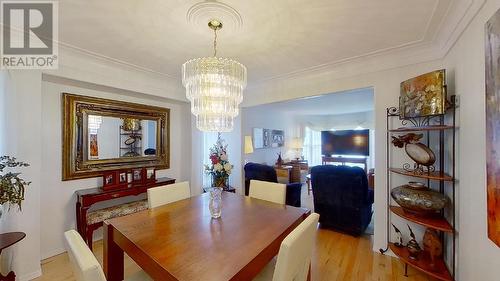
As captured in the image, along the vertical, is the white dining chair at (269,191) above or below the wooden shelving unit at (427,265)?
above

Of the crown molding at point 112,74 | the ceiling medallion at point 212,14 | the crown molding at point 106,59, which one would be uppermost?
the crown molding at point 106,59

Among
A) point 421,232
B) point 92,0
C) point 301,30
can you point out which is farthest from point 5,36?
point 421,232

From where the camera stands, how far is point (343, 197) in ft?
9.74

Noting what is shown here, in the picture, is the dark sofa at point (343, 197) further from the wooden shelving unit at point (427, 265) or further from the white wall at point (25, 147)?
the white wall at point (25, 147)

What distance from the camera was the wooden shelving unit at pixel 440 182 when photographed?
5.94 ft

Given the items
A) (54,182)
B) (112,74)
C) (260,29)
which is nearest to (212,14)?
(260,29)

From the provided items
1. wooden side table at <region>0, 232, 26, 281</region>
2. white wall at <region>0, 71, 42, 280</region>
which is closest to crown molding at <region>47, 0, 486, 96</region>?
white wall at <region>0, 71, 42, 280</region>

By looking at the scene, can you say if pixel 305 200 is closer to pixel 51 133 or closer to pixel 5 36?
pixel 51 133

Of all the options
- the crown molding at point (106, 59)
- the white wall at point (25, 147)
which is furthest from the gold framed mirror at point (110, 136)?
the crown molding at point (106, 59)

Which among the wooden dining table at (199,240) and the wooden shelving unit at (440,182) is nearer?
the wooden dining table at (199,240)

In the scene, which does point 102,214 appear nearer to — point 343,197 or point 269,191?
point 269,191

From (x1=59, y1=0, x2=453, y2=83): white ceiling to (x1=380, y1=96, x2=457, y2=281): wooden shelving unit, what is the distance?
0.82m

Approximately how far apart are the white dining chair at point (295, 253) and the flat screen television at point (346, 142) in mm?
5635

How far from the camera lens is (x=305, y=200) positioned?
15.9 feet
